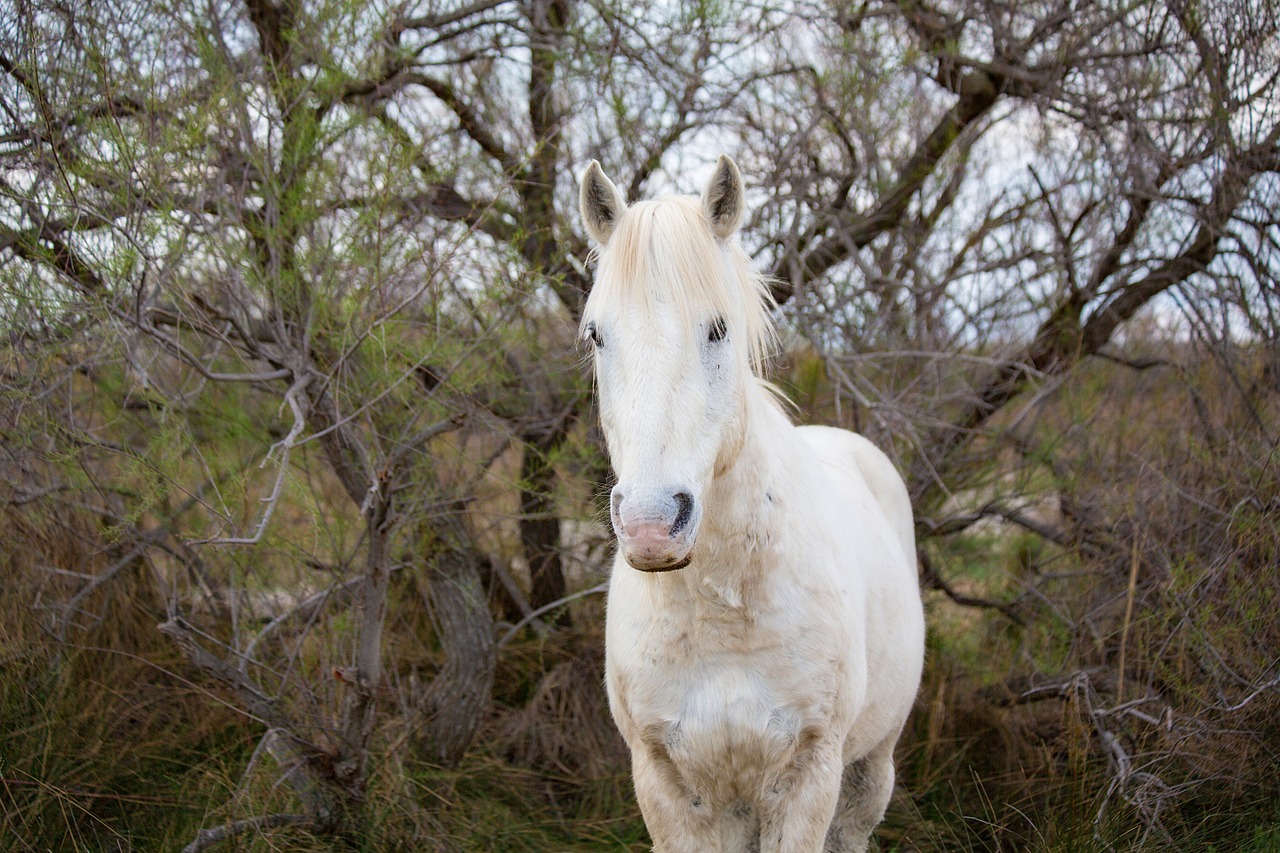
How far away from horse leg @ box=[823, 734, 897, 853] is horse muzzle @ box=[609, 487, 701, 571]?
184cm

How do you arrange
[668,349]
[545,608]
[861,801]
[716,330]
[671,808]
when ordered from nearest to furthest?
[668,349]
[716,330]
[671,808]
[861,801]
[545,608]

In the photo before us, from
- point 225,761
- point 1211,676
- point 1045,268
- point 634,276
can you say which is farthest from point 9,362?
point 1045,268

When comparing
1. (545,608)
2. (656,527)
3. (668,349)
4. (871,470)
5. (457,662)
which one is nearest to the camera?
(656,527)

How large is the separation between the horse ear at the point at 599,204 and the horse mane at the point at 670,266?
3.2 inches

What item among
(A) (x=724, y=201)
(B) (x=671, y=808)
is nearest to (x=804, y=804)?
(B) (x=671, y=808)

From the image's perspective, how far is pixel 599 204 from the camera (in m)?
2.45

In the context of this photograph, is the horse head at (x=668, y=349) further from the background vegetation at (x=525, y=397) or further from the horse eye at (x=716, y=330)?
the background vegetation at (x=525, y=397)

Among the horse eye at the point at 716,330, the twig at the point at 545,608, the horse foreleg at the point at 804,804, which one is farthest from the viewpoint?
the twig at the point at 545,608

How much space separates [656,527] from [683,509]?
9 centimetres

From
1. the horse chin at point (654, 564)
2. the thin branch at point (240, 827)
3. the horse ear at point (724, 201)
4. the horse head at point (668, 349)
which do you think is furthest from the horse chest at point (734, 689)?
the thin branch at point (240, 827)

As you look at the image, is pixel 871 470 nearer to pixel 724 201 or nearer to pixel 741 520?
pixel 741 520

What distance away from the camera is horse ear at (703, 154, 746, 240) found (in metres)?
2.33

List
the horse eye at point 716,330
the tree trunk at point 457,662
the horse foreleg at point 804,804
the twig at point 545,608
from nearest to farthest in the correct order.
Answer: the horse eye at point 716,330
the horse foreleg at point 804,804
the twig at point 545,608
the tree trunk at point 457,662

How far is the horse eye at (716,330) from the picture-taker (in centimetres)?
216
